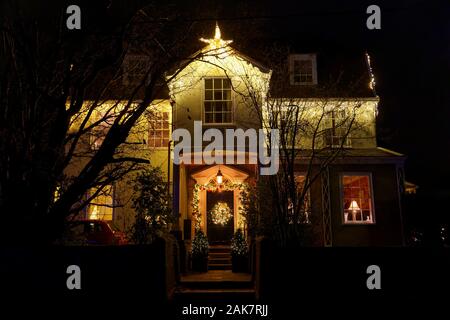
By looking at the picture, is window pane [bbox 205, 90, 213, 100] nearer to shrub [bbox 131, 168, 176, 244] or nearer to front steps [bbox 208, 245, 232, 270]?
shrub [bbox 131, 168, 176, 244]

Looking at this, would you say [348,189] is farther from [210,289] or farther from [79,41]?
[79,41]

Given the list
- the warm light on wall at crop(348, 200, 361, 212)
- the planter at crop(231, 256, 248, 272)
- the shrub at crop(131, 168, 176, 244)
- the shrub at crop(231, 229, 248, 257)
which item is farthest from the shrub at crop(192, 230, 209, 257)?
the warm light on wall at crop(348, 200, 361, 212)

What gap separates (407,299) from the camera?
26.6 ft

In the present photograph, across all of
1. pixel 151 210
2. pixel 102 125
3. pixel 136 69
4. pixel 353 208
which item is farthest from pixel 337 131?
pixel 102 125

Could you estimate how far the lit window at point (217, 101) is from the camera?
47.5ft

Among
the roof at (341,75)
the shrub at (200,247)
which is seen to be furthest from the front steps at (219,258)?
the roof at (341,75)

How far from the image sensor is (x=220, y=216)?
15.8 meters

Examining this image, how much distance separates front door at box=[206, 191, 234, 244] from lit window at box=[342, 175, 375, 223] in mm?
4724

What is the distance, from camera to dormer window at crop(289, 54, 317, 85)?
17.2m

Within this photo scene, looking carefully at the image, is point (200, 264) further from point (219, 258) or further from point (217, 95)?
point (217, 95)
